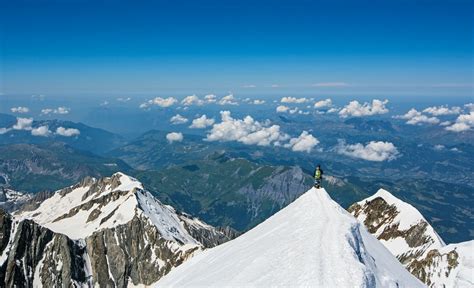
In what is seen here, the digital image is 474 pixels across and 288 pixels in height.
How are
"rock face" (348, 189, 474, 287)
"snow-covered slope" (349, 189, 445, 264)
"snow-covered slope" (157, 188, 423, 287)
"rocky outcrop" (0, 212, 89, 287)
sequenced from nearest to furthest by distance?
"snow-covered slope" (157, 188, 423, 287), "rock face" (348, 189, 474, 287), "snow-covered slope" (349, 189, 445, 264), "rocky outcrop" (0, 212, 89, 287)

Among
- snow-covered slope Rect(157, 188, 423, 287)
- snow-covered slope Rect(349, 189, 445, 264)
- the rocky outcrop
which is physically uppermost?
snow-covered slope Rect(157, 188, 423, 287)

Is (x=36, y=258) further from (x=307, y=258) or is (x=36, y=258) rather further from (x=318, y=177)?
(x=307, y=258)

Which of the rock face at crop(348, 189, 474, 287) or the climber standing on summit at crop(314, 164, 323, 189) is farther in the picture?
the rock face at crop(348, 189, 474, 287)

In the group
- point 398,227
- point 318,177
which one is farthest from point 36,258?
point 318,177

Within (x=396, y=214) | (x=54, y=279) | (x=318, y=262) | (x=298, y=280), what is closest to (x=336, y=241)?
(x=318, y=262)

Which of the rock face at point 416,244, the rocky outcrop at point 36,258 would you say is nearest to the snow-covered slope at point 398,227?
the rock face at point 416,244

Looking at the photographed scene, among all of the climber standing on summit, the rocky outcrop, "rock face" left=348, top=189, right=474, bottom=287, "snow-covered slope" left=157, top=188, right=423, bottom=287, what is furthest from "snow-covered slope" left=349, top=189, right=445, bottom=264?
the rocky outcrop

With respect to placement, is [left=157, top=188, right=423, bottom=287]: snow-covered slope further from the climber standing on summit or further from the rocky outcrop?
the rocky outcrop
